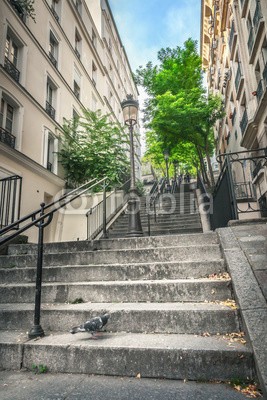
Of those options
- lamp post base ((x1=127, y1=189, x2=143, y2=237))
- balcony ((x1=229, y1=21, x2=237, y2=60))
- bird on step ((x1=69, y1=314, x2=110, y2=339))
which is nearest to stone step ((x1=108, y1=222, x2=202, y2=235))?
lamp post base ((x1=127, y1=189, x2=143, y2=237))

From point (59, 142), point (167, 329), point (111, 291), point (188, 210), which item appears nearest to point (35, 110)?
point (59, 142)

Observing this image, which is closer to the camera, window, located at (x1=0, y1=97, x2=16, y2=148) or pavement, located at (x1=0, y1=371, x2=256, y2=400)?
pavement, located at (x1=0, y1=371, x2=256, y2=400)

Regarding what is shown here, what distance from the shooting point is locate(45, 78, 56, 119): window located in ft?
40.8

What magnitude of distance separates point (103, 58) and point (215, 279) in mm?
23500

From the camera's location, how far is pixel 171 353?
2115 mm

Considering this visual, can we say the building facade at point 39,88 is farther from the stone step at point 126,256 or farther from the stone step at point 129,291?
the stone step at point 129,291

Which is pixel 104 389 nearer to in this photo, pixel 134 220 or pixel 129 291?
pixel 129 291

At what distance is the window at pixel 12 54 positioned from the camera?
9870 millimetres

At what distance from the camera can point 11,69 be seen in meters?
10.0

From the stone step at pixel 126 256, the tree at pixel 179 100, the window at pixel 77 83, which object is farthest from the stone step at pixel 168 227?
the window at pixel 77 83

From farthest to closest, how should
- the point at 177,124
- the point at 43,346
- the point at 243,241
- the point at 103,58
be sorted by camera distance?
1. the point at 103,58
2. the point at 177,124
3. the point at 243,241
4. the point at 43,346

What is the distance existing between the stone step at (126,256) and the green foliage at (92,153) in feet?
25.7

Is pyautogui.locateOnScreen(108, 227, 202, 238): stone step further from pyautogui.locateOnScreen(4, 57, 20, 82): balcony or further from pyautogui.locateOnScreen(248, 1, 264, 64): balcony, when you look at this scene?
pyautogui.locateOnScreen(248, 1, 264, 64): balcony

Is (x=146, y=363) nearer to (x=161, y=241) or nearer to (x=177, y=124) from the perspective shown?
(x=161, y=241)
